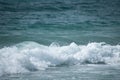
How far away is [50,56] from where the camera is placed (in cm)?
1433

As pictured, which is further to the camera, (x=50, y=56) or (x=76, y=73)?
(x=50, y=56)

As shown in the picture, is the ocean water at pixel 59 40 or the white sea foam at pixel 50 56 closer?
the ocean water at pixel 59 40

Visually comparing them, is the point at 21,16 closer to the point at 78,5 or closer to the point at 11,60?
the point at 78,5

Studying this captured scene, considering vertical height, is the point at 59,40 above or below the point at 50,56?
above

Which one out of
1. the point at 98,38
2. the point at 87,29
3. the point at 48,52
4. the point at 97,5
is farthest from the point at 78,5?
the point at 48,52

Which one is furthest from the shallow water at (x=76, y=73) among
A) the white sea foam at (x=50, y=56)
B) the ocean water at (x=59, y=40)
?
the white sea foam at (x=50, y=56)

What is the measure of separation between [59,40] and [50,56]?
139 inches

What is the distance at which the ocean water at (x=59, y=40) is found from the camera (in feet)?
42.3

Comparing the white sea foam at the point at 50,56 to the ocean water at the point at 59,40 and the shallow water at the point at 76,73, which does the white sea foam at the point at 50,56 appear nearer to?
the ocean water at the point at 59,40

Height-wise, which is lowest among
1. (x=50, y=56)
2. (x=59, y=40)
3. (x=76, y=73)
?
(x=76, y=73)

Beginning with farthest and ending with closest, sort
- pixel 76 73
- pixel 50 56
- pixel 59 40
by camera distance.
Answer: pixel 59 40, pixel 50 56, pixel 76 73

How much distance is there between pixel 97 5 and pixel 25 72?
657 inches

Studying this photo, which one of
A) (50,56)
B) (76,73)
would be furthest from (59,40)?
(76,73)

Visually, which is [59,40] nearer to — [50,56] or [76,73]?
[50,56]
